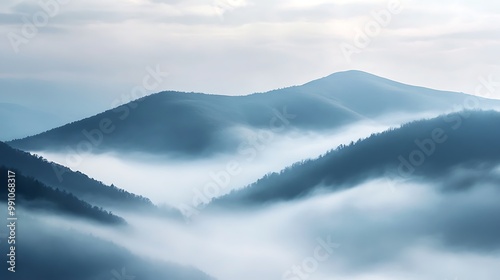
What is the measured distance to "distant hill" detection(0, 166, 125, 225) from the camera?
80.7 m

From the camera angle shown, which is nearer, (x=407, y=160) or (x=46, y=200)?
(x=46, y=200)

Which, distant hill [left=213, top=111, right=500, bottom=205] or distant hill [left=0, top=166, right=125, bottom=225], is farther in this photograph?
distant hill [left=213, top=111, right=500, bottom=205]

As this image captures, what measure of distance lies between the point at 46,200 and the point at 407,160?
91.3 metres

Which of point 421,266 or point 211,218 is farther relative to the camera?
point 211,218

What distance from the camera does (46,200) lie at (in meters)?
85.1

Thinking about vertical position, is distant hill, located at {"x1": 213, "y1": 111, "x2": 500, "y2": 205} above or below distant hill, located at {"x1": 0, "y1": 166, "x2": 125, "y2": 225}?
above

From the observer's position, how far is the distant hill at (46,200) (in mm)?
80688

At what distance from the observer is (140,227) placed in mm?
111312

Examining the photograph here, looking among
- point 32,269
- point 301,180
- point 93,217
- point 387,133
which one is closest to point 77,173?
point 93,217

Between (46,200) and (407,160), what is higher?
(407,160)

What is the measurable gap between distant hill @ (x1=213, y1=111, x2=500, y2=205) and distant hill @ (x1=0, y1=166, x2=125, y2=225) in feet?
249

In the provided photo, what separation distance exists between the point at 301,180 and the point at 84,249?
96183 millimetres

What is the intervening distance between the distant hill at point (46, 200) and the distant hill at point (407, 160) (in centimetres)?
7585

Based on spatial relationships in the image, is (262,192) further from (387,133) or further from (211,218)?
(387,133)
